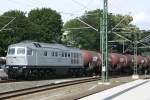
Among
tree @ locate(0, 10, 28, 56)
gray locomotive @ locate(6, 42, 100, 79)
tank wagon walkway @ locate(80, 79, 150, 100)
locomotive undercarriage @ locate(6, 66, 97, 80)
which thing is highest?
tree @ locate(0, 10, 28, 56)

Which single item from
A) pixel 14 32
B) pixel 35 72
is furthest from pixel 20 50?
pixel 14 32

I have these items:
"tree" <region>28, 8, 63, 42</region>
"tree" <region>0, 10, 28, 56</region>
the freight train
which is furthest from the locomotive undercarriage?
"tree" <region>28, 8, 63, 42</region>

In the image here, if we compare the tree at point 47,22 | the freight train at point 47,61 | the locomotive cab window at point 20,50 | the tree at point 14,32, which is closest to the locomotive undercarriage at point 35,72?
the freight train at point 47,61

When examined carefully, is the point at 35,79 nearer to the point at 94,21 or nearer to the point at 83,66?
the point at 83,66

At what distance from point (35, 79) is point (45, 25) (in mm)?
53248

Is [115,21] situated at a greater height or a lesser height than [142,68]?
greater

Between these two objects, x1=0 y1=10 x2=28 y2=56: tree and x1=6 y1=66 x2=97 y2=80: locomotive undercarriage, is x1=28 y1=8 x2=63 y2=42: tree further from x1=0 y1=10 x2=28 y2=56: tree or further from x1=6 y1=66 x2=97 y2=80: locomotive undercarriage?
x1=6 y1=66 x2=97 y2=80: locomotive undercarriage

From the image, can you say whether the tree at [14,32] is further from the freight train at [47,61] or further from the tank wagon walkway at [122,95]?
the tank wagon walkway at [122,95]

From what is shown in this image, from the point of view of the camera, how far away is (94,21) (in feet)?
375

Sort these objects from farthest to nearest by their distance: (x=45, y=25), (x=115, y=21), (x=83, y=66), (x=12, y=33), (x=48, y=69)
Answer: (x=115, y=21)
(x=45, y=25)
(x=12, y=33)
(x=83, y=66)
(x=48, y=69)

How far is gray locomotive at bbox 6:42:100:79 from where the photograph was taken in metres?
43.1

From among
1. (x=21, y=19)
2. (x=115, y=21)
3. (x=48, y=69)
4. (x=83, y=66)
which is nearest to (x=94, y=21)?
(x=115, y=21)

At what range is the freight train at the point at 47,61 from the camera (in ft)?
142

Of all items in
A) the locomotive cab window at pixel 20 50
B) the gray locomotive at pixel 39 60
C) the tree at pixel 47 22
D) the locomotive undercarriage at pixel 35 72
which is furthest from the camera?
the tree at pixel 47 22
